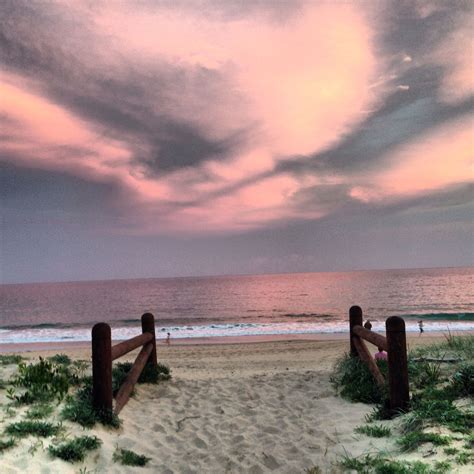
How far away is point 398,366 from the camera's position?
233 inches

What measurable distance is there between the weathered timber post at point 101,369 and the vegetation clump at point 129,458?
0.96m

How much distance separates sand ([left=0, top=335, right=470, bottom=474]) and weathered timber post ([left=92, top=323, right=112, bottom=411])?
18.7 inches

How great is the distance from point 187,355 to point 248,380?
26.5 ft

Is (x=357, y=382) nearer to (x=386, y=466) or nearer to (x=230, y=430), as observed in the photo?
(x=230, y=430)

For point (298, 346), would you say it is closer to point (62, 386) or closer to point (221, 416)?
point (221, 416)

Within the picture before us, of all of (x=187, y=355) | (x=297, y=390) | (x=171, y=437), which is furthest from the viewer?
(x=187, y=355)

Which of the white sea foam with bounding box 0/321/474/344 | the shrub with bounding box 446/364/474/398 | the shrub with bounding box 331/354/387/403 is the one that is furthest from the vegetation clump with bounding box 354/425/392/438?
the white sea foam with bounding box 0/321/474/344

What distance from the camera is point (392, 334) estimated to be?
235 inches

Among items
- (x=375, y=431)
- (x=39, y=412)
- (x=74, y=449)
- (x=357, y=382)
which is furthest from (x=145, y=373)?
(x=375, y=431)

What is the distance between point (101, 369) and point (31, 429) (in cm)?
121

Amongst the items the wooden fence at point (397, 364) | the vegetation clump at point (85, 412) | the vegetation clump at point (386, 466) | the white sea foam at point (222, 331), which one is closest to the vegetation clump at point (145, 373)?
the vegetation clump at point (85, 412)

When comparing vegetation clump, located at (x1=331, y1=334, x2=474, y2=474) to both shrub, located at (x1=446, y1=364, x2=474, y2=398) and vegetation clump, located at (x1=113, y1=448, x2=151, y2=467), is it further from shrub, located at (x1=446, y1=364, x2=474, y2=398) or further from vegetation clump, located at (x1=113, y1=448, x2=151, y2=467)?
vegetation clump, located at (x1=113, y1=448, x2=151, y2=467)

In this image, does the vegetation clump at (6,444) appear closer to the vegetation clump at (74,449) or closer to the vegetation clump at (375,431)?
the vegetation clump at (74,449)

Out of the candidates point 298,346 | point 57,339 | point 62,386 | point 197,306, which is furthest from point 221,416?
point 197,306
